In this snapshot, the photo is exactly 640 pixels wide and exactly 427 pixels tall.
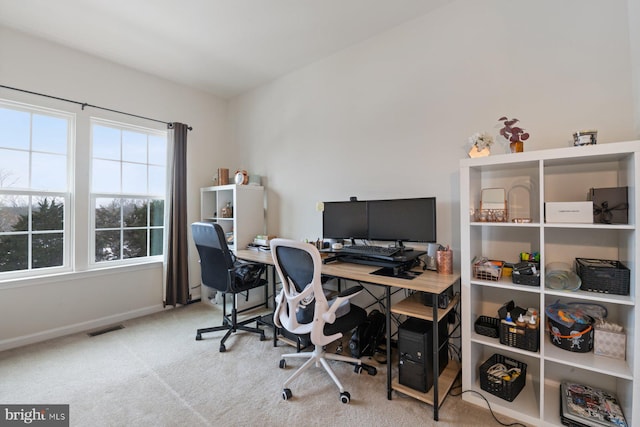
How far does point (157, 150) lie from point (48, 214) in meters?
→ 1.29

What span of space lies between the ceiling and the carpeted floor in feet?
9.32

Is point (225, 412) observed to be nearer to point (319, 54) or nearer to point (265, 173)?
point (265, 173)

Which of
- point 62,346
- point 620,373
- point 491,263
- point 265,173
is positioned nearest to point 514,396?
point 620,373

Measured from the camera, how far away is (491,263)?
1824mm

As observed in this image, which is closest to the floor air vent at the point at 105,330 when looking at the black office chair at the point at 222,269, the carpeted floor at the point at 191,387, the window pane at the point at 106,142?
the carpeted floor at the point at 191,387

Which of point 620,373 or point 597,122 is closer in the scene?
point 620,373

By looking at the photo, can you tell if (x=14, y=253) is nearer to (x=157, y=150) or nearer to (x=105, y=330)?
(x=105, y=330)

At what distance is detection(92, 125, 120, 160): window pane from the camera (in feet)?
10.1

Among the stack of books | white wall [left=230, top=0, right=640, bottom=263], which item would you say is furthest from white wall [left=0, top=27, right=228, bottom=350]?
white wall [left=230, top=0, right=640, bottom=263]

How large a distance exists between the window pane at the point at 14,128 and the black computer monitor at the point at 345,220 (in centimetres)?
292

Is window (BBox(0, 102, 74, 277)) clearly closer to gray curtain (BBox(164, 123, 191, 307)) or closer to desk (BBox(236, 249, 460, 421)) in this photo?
gray curtain (BBox(164, 123, 191, 307))

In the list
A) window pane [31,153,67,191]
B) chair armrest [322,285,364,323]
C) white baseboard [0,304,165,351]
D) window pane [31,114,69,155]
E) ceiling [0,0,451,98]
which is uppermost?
ceiling [0,0,451,98]

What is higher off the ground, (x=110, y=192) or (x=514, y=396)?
(x=110, y=192)

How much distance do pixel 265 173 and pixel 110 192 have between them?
68.5 inches
